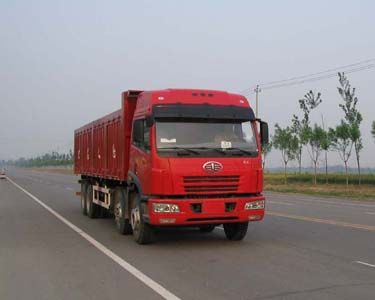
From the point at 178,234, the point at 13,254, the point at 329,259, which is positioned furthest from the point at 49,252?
the point at 329,259

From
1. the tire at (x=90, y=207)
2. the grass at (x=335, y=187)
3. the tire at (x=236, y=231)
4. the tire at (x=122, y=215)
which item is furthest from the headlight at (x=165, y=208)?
the grass at (x=335, y=187)

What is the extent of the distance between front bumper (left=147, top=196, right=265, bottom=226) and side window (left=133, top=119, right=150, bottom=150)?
116 centimetres

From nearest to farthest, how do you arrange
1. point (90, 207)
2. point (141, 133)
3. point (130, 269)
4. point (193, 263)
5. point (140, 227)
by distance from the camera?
point (130, 269) < point (193, 263) < point (141, 133) < point (140, 227) < point (90, 207)

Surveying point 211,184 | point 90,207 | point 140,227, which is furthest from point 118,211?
point 90,207

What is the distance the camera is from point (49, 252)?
36.3 ft

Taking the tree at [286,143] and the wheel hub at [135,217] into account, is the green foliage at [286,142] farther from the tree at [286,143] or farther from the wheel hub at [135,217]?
the wheel hub at [135,217]

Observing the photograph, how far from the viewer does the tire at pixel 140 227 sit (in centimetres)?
1160

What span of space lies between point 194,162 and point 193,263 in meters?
2.02

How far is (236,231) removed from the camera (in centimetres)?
1230

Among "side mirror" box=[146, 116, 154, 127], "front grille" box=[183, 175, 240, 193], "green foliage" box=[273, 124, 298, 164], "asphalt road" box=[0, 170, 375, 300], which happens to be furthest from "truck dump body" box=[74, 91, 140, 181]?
"green foliage" box=[273, 124, 298, 164]

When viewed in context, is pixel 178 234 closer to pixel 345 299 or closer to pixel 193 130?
pixel 193 130

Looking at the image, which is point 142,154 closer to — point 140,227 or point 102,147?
point 140,227

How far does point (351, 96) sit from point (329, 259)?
3254 cm

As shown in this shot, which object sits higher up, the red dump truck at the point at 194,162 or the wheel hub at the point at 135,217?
the red dump truck at the point at 194,162
